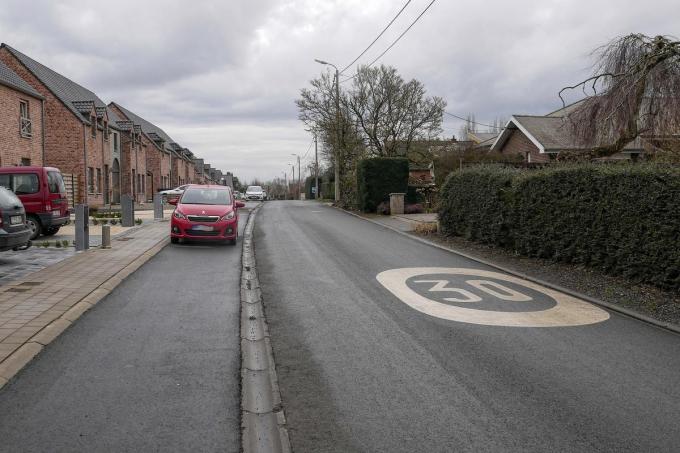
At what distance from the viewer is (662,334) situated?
625cm

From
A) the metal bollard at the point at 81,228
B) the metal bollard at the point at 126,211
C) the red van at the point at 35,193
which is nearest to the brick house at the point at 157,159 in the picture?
the metal bollard at the point at 126,211

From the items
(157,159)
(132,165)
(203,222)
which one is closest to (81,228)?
(203,222)

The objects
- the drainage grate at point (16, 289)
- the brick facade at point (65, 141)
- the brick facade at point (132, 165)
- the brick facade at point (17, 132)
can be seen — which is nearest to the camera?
the drainage grate at point (16, 289)

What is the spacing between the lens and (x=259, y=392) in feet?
14.2

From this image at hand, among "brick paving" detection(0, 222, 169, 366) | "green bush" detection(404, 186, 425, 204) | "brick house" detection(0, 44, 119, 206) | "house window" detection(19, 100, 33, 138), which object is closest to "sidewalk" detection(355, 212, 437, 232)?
"green bush" detection(404, 186, 425, 204)

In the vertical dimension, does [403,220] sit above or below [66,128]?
below

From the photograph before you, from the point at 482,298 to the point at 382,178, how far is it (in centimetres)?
1920

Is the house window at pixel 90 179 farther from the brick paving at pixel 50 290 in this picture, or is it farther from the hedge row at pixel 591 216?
the hedge row at pixel 591 216

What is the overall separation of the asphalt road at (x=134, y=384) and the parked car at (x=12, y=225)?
11.4ft

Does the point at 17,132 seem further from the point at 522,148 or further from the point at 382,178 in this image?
the point at 522,148

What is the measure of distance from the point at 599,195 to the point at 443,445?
22.8 feet

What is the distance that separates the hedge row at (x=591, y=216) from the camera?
7.72 m

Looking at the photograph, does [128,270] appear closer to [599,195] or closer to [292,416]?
[292,416]

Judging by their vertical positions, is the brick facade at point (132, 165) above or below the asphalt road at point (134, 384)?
above
